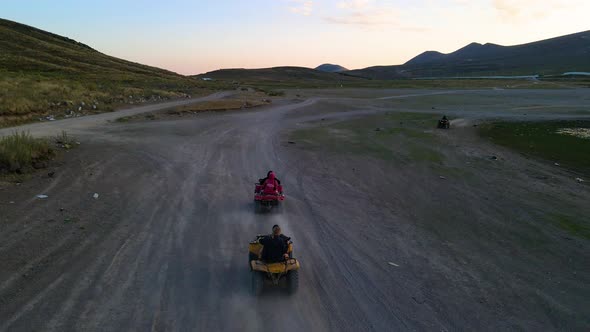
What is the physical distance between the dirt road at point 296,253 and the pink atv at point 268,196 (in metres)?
0.50

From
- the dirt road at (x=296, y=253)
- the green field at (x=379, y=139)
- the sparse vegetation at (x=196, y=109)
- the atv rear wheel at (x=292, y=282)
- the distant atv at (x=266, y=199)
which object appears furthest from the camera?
the sparse vegetation at (x=196, y=109)

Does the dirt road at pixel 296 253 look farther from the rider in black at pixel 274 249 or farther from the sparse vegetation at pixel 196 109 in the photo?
the sparse vegetation at pixel 196 109

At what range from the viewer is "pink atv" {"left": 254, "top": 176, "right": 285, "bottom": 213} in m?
13.7

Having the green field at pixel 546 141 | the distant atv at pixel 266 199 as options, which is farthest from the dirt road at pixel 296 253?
the green field at pixel 546 141

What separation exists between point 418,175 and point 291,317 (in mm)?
13898

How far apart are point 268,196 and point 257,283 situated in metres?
5.35

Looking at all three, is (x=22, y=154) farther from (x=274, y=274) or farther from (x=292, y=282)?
(x=292, y=282)

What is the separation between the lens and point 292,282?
28.1 feet

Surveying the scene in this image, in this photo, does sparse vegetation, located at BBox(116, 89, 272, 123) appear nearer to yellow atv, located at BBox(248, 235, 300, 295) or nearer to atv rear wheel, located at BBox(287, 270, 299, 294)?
yellow atv, located at BBox(248, 235, 300, 295)

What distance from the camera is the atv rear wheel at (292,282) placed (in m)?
8.56

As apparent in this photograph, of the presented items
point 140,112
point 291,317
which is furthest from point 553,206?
point 140,112

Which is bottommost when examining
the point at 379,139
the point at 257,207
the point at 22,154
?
the point at 379,139

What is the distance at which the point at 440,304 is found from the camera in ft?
28.0

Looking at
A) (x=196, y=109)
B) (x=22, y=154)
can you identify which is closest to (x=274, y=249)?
(x=22, y=154)
